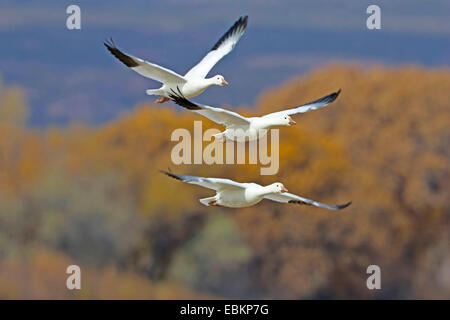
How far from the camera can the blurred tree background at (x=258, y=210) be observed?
55.2ft

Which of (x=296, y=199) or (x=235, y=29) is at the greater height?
(x=235, y=29)

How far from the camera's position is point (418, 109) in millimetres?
18891

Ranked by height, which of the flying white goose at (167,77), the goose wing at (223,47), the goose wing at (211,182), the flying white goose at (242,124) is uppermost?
the goose wing at (223,47)

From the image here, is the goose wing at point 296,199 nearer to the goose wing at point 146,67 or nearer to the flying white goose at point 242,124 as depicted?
the flying white goose at point 242,124

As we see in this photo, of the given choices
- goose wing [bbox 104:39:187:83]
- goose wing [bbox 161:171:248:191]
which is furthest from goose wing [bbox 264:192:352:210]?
goose wing [bbox 104:39:187:83]

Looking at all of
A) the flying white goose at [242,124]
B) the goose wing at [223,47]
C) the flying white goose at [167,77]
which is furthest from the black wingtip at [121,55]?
the goose wing at [223,47]

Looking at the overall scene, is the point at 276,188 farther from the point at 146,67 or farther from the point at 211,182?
the point at 146,67

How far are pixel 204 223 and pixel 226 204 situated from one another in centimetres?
970

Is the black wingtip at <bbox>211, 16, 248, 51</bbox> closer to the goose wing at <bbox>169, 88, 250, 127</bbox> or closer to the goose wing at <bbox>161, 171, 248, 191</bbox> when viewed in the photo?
the goose wing at <bbox>169, 88, 250, 127</bbox>

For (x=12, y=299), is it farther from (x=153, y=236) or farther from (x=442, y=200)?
(x=442, y=200)

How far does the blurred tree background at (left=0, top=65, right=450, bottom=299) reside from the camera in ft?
55.2

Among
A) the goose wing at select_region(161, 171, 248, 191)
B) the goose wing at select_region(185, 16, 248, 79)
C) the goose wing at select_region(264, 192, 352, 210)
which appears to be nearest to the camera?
the goose wing at select_region(161, 171, 248, 191)

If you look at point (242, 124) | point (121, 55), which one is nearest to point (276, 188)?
point (242, 124)

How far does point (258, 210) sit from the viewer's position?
18219 mm
